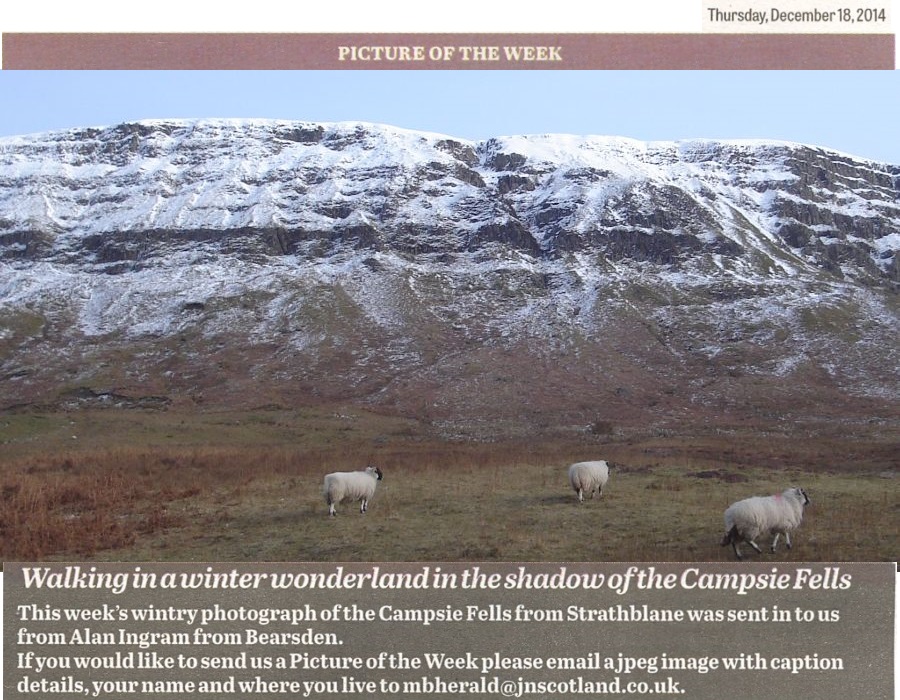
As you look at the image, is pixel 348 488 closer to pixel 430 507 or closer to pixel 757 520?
pixel 430 507

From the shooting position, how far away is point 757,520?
1295 centimetres

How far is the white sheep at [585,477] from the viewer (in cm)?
1950

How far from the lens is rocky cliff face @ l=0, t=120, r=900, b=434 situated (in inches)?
3762

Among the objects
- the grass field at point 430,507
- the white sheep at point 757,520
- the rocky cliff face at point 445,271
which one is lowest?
the rocky cliff face at point 445,271

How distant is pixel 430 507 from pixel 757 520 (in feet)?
28.9

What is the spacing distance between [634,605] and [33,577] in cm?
873

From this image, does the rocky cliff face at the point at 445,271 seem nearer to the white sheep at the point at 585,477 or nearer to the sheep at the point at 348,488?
the white sheep at the point at 585,477

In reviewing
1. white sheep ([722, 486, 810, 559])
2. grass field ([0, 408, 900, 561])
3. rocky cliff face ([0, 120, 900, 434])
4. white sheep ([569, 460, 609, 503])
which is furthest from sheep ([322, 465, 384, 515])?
rocky cliff face ([0, 120, 900, 434])

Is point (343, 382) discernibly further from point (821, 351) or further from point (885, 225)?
point (885, 225)

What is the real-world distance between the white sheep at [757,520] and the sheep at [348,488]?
30.2ft

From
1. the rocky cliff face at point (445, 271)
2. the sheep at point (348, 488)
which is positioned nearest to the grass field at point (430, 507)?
the sheep at point (348, 488)

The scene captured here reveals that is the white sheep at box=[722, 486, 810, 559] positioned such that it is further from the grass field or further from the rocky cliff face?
the rocky cliff face

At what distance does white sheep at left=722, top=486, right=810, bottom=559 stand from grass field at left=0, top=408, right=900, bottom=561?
50 centimetres

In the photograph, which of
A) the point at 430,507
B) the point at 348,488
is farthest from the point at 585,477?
the point at 348,488
